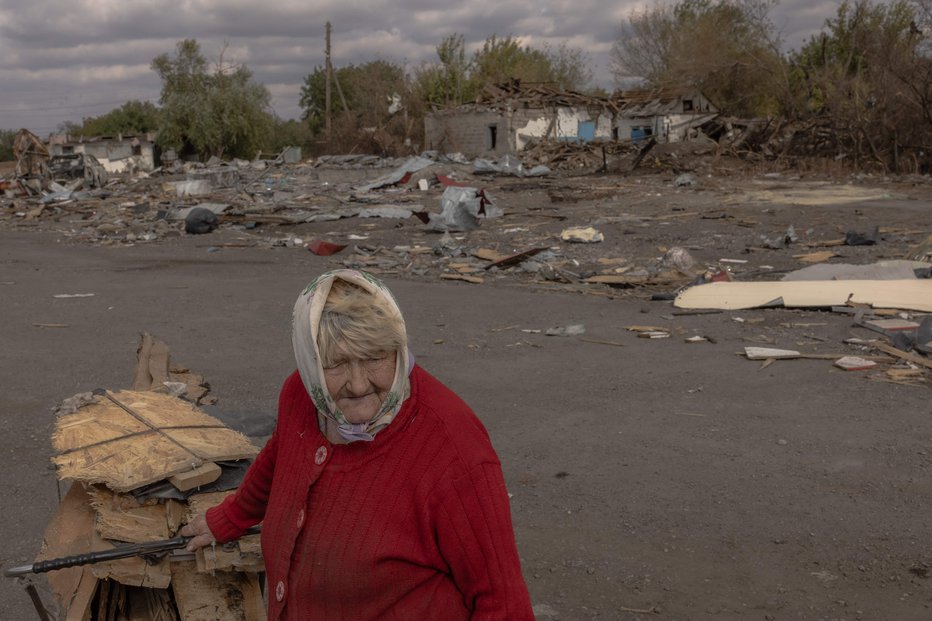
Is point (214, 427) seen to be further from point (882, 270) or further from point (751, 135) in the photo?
point (751, 135)

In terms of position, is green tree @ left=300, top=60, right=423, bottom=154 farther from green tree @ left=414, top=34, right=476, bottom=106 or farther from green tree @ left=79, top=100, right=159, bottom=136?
green tree @ left=79, top=100, right=159, bottom=136

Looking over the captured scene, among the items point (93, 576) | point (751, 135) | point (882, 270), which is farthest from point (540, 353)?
point (751, 135)

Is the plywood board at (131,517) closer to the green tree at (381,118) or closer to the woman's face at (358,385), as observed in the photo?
the woman's face at (358,385)

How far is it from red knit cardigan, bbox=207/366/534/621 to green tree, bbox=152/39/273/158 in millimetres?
54707

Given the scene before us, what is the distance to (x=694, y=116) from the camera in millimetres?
40594

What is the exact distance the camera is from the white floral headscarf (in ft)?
6.21

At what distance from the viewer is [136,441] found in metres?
2.88

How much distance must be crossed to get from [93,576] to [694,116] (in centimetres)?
4121

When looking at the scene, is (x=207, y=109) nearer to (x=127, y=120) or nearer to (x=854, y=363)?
(x=127, y=120)

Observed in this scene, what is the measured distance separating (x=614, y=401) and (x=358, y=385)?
204 inches

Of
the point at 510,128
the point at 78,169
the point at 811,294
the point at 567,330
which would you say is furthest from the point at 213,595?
the point at 510,128

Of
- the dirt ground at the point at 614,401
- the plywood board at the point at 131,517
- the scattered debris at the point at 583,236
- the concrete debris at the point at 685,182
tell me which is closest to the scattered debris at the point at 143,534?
the plywood board at the point at 131,517

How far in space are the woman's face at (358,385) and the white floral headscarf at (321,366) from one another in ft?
0.06

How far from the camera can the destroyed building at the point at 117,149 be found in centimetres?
4867
